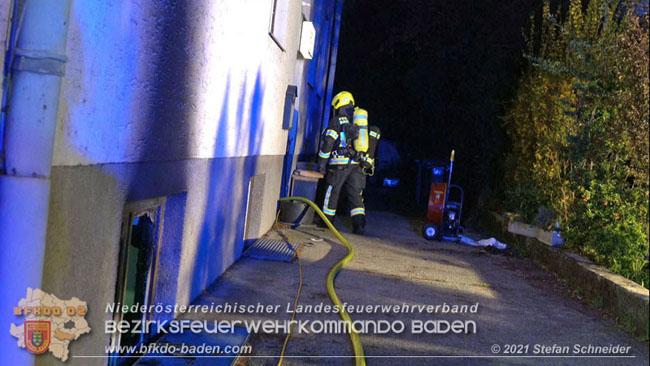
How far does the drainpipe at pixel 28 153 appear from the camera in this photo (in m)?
2.69

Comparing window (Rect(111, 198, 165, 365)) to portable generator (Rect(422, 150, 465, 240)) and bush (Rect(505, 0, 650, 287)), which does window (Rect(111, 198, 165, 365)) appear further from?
portable generator (Rect(422, 150, 465, 240))

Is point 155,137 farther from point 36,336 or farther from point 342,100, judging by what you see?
point 342,100

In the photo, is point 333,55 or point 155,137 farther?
point 333,55

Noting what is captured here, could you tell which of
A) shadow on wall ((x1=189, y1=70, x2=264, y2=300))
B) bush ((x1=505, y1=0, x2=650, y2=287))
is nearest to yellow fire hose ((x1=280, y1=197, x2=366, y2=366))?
shadow on wall ((x1=189, y1=70, x2=264, y2=300))

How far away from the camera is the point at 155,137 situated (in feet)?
13.2

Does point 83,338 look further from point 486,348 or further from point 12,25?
point 486,348

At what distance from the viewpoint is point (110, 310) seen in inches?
143

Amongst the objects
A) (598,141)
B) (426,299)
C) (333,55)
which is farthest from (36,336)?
(333,55)

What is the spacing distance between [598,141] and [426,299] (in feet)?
9.84

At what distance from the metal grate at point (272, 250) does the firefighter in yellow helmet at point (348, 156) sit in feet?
6.89

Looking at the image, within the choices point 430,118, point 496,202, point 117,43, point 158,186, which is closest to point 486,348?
point 158,186

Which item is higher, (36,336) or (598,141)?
(598,141)

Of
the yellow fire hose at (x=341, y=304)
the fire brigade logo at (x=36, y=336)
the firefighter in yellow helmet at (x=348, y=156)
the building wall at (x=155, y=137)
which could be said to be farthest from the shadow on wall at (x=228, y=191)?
the firefighter in yellow helmet at (x=348, y=156)

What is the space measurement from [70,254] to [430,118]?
1675 cm
